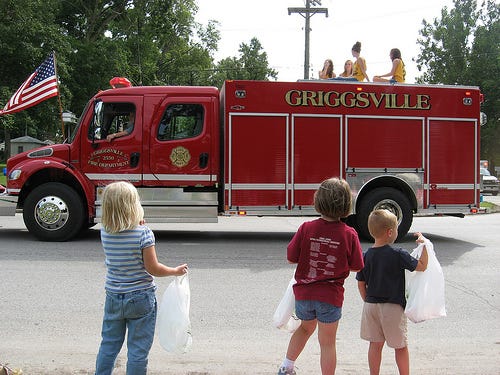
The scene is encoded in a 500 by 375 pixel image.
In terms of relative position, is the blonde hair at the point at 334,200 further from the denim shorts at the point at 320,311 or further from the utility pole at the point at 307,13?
the utility pole at the point at 307,13

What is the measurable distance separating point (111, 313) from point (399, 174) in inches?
308

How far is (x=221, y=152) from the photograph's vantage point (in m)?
10.1

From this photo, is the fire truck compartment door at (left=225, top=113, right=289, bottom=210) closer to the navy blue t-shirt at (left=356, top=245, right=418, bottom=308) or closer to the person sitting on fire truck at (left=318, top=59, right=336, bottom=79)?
the person sitting on fire truck at (left=318, top=59, right=336, bottom=79)

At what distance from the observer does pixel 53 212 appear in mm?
9648

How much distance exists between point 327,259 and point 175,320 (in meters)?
0.99

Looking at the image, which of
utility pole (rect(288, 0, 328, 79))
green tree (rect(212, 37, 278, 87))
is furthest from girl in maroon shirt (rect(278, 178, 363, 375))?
green tree (rect(212, 37, 278, 87))

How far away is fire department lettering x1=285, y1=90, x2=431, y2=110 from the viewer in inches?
396

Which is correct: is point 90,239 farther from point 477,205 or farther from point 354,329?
point 477,205

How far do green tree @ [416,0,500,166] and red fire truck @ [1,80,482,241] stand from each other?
139 ft

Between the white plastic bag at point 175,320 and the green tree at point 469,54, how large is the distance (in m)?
50.1

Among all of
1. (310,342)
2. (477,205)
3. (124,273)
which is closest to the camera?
A: (124,273)

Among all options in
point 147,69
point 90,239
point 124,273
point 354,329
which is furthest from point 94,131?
point 147,69

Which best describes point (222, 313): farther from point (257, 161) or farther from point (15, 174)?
point (15, 174)

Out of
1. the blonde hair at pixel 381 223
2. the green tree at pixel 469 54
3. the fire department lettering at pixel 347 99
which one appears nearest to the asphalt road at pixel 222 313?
the blonde hair at pixel 381 223
